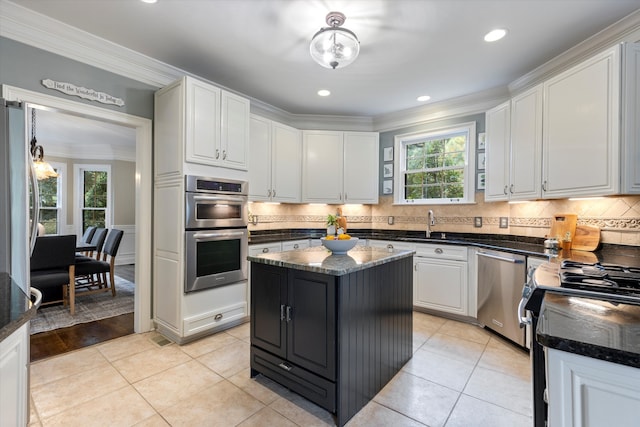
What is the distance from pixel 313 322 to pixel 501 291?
2099 mm

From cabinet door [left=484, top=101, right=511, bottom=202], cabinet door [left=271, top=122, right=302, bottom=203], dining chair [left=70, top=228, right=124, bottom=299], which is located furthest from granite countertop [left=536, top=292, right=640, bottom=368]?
dining chair [left=70, top=228, right=124, bottom=299]

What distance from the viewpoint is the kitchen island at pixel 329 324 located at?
5.60 feet

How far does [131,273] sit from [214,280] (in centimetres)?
397

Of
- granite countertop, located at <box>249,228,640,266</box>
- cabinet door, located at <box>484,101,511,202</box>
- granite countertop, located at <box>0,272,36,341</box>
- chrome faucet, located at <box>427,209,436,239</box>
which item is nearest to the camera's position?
granite countertop, located at <box>0,272,36,341</box>

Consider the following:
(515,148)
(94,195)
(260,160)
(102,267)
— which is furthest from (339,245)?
(94,195)

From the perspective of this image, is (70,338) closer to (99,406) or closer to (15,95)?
(99,406)

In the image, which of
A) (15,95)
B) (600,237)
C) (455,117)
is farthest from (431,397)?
(15,95)

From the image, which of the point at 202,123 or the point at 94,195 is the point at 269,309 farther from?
the point at 94,195

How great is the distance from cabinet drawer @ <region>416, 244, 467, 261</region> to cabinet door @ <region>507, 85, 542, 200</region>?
30.6 inches

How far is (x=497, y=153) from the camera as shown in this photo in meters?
3.26

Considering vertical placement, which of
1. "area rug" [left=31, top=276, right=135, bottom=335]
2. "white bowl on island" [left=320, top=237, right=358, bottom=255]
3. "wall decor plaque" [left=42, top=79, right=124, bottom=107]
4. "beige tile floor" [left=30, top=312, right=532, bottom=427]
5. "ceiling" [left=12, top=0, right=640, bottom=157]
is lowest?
"beige tile floor" [left=30, top=312, right=532, bottom=427]

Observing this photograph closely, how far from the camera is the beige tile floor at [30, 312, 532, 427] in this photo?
1.77 metres

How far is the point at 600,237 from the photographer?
2580 millimetres

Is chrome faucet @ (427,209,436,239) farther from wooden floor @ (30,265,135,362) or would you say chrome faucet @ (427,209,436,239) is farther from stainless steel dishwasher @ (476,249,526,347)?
wooden floor @ (30,265,135,362)
